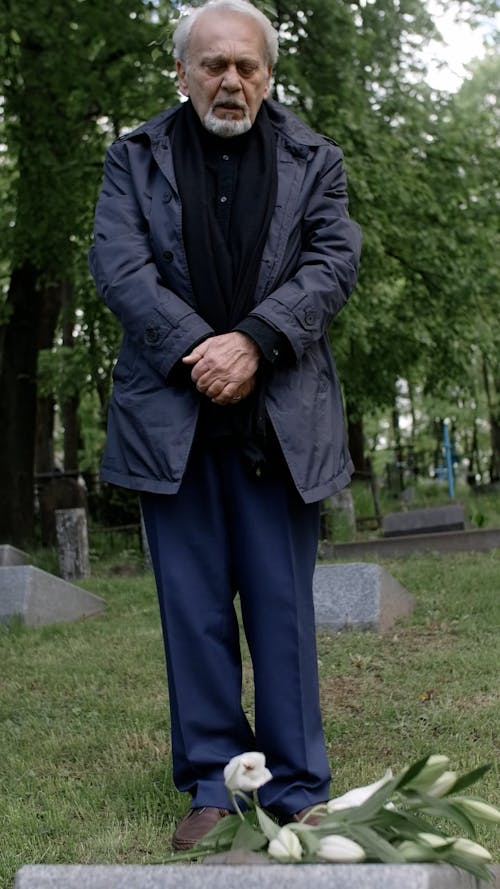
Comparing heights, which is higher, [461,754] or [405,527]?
[405,527]

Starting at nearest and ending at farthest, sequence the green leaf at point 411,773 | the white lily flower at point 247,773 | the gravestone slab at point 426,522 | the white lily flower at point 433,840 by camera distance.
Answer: the white lily flower at point 433,840 → the green leaf at point 411,773 → the white lily flower at point 247,773 → the gravestone slab at point 426,522

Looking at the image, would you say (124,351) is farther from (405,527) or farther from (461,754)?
(405,527)

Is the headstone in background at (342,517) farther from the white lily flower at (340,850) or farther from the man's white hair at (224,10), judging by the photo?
the white lily flower at (340,850)

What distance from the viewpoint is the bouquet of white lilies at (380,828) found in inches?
77.5

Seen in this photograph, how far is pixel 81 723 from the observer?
4805 mm

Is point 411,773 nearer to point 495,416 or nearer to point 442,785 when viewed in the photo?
point 442,785

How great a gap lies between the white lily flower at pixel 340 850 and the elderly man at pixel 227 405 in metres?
1.19

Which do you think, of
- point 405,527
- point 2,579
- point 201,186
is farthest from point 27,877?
point 405,527

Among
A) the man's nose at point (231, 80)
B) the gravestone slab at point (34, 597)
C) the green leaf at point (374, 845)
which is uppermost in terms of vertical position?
the man's nose at point (231, 80)

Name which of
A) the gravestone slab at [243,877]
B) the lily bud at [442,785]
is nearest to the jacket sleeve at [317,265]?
the lily bud at [442,785]

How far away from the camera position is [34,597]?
24.5 ft

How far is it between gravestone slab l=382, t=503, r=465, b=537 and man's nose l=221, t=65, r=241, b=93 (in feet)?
27.2

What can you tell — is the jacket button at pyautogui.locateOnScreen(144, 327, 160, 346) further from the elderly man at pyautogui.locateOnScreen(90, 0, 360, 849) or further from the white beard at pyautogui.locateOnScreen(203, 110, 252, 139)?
the white beard at pyautogui.locateOnScreen(203, 110, 252, 139)

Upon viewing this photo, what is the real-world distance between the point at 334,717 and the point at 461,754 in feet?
2.59
